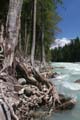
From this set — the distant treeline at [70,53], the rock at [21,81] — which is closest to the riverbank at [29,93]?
the rock at [21,81]

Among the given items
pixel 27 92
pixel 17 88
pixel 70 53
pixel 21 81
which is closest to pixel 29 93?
pixel 27 92

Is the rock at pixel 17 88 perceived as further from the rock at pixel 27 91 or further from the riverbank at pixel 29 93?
the rock at pixel 27 91

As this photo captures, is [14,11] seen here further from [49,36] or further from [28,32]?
[49,36]

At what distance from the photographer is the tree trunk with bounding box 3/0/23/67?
1003 centimetres

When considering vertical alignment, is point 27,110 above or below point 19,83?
below

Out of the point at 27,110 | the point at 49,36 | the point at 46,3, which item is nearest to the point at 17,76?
the point at 27,110

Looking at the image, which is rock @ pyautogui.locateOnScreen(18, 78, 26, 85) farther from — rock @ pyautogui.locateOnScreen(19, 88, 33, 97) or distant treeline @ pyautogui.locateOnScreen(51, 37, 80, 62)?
distant treeline @ pyautogui.locateOnScreen(51, 37, 80, 62)

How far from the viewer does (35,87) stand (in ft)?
33.7

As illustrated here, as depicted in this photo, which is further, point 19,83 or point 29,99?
point 19,83

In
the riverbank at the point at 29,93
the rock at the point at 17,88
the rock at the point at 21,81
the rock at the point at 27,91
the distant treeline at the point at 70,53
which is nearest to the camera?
the riverbank at the point at 29,93

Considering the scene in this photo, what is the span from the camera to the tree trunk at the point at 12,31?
32.9ft

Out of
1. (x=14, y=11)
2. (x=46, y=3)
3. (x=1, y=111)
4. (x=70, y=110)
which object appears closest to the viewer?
(x=1, y=111)

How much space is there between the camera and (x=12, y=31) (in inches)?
408

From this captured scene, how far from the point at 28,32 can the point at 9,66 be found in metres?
17.0
